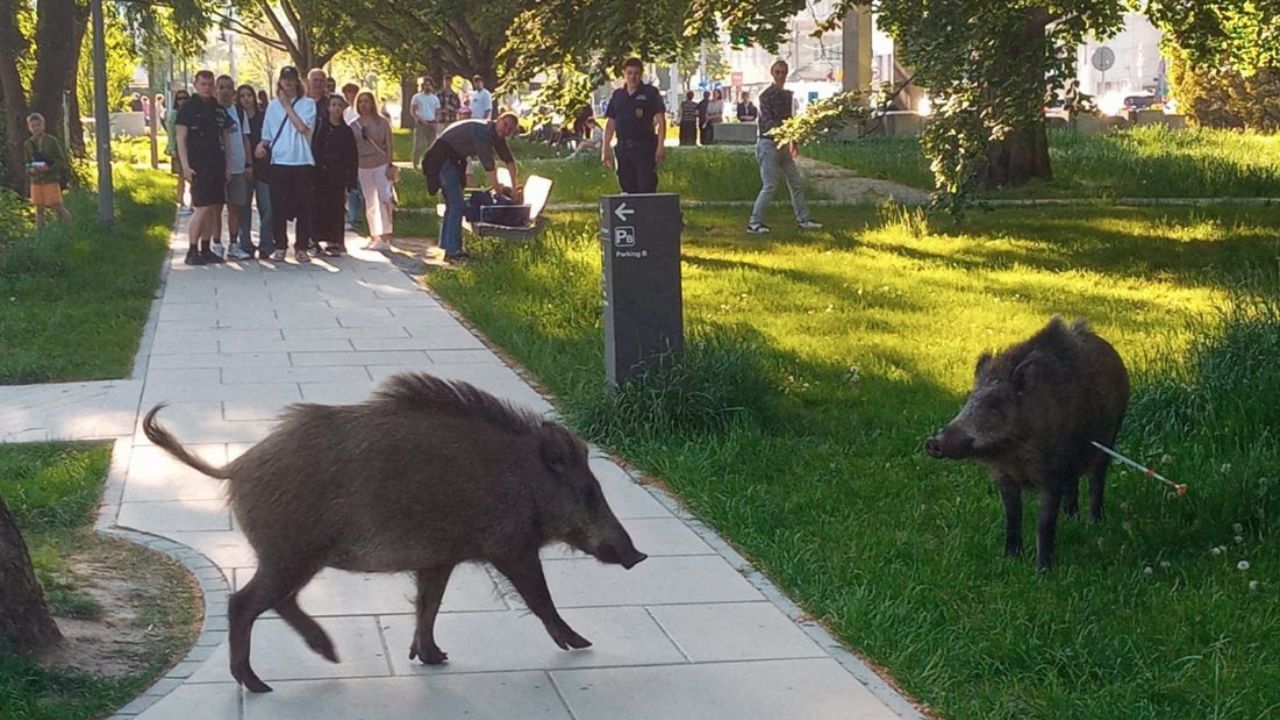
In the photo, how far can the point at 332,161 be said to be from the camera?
17.9 meters

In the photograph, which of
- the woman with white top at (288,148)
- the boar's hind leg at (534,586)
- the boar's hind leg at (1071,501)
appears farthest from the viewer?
the woman with white top at (288,148)

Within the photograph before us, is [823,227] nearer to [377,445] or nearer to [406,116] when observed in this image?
[377,445]

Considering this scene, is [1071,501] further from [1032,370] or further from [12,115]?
[12,115]

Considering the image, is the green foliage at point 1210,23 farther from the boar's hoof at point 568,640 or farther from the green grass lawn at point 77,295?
the boar's hoof at point 568,640

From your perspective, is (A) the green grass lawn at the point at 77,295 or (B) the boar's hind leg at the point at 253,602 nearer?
(B) the boar's hind leg at the point at 253,602

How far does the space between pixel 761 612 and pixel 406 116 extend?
55428mm

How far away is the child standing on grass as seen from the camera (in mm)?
21125

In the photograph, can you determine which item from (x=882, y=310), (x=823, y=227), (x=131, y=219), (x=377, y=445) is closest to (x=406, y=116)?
(x=131, y=219)

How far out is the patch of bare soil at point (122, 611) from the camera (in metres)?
5.70

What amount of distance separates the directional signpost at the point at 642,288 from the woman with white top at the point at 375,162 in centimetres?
983

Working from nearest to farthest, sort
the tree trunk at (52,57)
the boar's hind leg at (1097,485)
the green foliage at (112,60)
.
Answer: the boar's hind leg at (1097,485) < the tree trunk at (52,57) < the green foliage at (112,60)

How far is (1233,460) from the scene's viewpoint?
789cm

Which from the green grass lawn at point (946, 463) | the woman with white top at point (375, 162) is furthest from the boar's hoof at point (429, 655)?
the woman with white top at point (375, 162)

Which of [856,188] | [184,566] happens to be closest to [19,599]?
[184,566]
